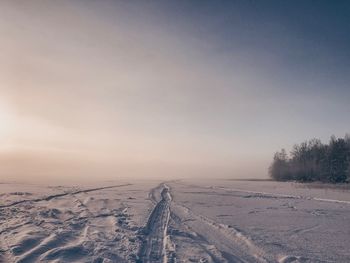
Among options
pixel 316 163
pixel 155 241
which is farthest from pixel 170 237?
pixel 316 163

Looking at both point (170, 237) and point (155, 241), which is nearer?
point (155, 241)

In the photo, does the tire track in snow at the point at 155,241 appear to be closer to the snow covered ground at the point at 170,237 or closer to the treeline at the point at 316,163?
the snow covered ground at the point at 170,237

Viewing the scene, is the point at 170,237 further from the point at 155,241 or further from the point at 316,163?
the point at 316,163

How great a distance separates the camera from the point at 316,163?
8544 centimetres

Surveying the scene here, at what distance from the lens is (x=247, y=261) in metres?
8.29

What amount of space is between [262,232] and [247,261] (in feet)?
13.5

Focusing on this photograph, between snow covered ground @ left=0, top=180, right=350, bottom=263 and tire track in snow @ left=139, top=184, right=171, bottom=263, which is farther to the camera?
snow covered ground @ left=0, top=180, right=350, bottom=263

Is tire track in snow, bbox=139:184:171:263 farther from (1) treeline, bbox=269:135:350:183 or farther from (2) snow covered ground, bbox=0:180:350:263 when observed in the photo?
(1) treeline, bbox=269:135:350:183

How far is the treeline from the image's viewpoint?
71312 millimetres

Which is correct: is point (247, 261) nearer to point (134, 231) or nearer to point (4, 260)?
point (134, 231)

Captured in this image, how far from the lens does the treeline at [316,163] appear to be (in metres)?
71.3

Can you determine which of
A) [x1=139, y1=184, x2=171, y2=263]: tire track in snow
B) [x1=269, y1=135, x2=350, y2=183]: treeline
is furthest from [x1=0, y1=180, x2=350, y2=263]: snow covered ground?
[x1=269, y1=135, x2=350, y2=183]: treeline


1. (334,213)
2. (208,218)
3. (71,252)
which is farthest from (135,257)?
(334,213)

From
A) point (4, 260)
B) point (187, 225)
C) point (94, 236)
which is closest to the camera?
point (4, 260)
